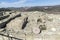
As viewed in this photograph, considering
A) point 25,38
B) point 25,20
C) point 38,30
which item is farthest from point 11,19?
point 25,38

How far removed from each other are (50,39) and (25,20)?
5.19 metres

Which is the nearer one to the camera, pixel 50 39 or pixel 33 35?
pixel 50 39

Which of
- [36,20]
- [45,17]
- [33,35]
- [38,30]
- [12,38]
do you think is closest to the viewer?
[12,38]

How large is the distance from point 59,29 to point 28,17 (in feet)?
15.9

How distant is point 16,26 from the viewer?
542 inches

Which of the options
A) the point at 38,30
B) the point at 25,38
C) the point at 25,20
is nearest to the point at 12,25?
the point at 25,20

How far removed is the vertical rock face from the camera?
10383mm

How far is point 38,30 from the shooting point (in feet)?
38.8

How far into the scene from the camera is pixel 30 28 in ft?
42.7

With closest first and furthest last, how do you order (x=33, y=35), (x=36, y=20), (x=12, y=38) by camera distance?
(x=12, y=38) < (x=33, y=35) < (x=36, y=20)

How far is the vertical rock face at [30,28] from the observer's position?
34.1 ft

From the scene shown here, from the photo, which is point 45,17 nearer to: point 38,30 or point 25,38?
point 38,30

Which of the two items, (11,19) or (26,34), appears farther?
(11,19)

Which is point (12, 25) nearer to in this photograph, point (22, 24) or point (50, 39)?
point (22, 24)
